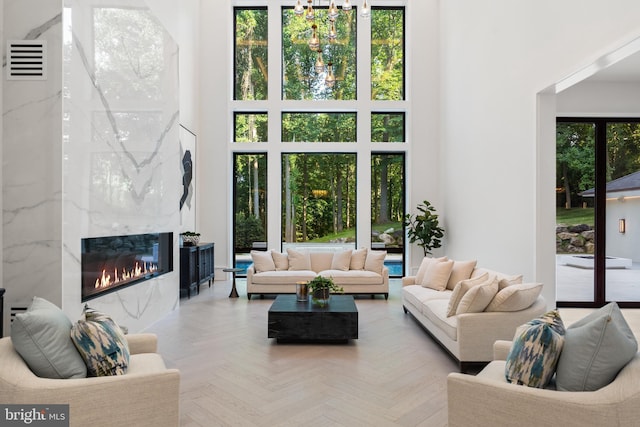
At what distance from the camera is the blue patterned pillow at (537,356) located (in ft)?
6.86

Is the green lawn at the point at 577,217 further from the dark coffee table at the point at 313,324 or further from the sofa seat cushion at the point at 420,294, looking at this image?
the dark coffee table at the point at 313,324

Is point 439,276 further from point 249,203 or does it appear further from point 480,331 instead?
point 249,203

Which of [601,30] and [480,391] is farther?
[601,30]

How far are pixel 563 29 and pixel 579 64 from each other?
1.81ft

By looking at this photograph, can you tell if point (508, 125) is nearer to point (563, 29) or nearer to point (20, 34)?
point (563, 29)

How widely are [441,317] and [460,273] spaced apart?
1629mm

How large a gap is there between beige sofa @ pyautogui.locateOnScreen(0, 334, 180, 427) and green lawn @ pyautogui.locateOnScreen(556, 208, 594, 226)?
5914 mm

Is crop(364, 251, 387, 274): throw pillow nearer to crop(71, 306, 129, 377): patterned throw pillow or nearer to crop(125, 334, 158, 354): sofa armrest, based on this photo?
crop(125, 334, 158, 354): sofa armrest

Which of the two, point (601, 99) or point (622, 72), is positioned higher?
point (622, 72)

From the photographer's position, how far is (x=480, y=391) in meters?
2.06

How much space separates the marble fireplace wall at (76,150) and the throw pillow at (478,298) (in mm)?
3560

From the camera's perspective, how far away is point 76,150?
147 inches

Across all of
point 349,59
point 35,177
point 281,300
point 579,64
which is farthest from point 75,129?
point 349,59

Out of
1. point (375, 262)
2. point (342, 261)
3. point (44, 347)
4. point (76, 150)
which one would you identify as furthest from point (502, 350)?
point (342, 261)
